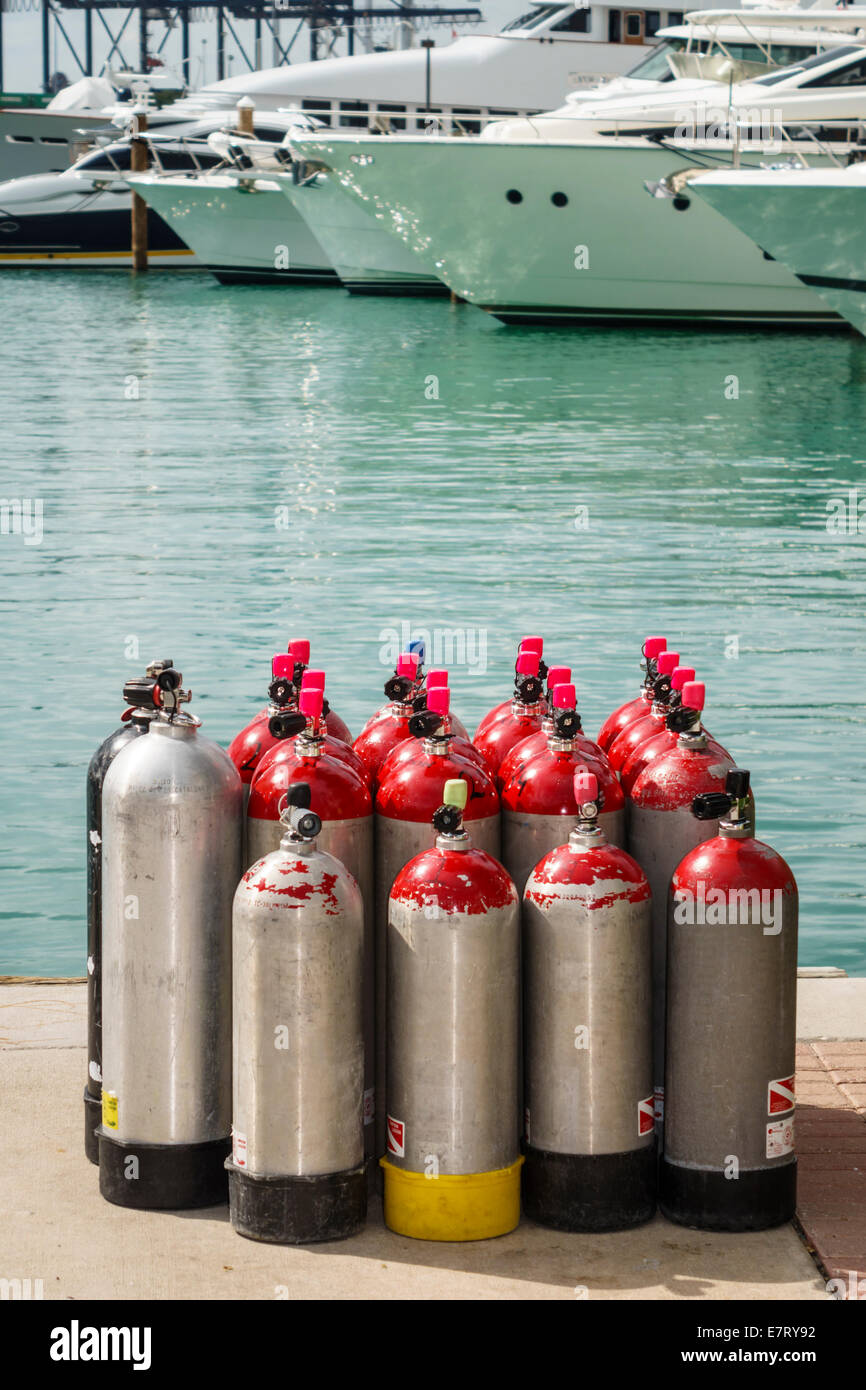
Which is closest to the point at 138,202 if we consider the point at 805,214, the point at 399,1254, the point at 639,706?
the point at 805,214

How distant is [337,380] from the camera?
28.8 meters

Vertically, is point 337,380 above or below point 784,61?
Answer: below

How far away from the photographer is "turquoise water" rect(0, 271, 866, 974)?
9805 millimetres

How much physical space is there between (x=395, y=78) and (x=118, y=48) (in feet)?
206

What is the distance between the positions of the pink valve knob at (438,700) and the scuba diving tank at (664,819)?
18.6 inches

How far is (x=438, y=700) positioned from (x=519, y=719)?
18.6 inches

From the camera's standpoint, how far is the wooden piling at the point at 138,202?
52.7 metres

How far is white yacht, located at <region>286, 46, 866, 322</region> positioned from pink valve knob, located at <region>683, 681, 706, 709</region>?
2935 centimetres

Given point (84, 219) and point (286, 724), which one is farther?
point (84, 219)

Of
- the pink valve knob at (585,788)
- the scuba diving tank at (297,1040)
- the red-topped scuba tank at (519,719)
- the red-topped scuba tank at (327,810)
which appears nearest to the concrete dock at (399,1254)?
the scuba diving tank at (297,1040)

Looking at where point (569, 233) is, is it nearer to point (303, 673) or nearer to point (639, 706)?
point (639, 706)

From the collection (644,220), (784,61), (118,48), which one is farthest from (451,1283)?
(118,48)

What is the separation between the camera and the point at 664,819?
4621 mm
